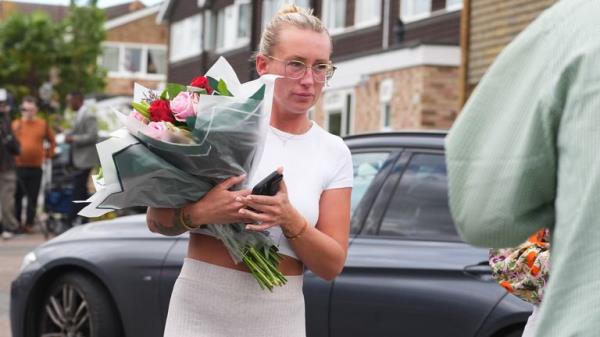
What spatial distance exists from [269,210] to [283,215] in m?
0.05

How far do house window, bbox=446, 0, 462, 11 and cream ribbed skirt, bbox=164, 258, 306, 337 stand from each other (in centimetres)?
2491

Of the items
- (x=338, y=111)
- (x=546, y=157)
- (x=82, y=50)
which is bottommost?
(x=546, y=157)

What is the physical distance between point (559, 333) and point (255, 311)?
202cm

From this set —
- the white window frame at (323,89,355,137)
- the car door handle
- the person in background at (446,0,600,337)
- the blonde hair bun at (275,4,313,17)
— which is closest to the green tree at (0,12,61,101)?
the white window frame at (323,89,355,137)

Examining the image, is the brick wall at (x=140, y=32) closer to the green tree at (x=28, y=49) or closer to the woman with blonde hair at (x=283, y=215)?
the green tree at (x=28, y=49)

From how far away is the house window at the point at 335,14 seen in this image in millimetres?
35844

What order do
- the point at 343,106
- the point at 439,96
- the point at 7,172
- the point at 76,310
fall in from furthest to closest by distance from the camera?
the point at 343,106 → the point at 439,96 → the point at 7,172 → the point at 76,310

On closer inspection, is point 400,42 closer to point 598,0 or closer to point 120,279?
point 120,279

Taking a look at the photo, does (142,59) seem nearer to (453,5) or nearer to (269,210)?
(453,5)

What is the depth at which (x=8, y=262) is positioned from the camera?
1520 centimetres

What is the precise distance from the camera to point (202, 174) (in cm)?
406

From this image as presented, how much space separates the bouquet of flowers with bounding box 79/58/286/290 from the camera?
4.00 metres

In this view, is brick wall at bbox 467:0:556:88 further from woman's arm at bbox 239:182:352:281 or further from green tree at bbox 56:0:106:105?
green tree at bbox 56:0:106:105

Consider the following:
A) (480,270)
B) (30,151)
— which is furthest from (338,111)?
(480,270)
